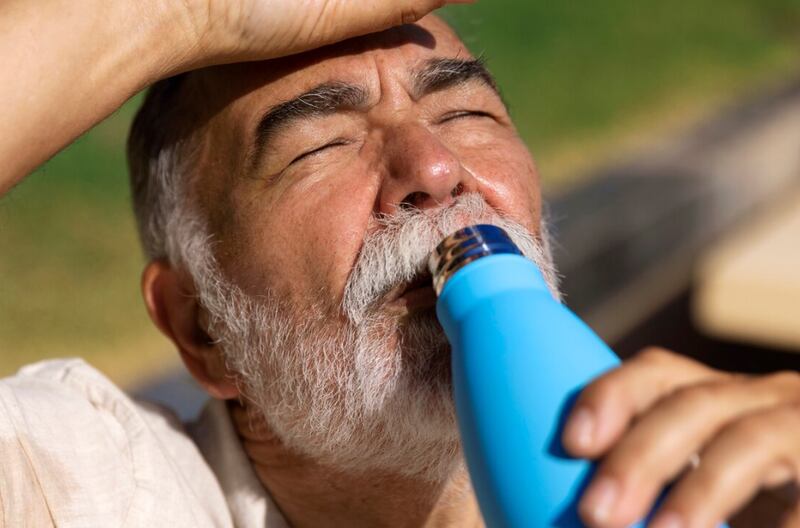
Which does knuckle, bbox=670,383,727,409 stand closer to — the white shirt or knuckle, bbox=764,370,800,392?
knuckle, bbox=764,370,800,392

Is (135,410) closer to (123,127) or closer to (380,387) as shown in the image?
(380,387)

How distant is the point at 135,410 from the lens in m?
1.88

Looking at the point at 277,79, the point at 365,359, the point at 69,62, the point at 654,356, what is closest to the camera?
the point at 654,356

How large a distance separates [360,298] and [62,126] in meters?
0.48

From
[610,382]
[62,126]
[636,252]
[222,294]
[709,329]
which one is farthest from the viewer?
[636,252]

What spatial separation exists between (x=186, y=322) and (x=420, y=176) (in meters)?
0.66

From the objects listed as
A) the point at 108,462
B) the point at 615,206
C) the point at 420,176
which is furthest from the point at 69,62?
the point at 615,206

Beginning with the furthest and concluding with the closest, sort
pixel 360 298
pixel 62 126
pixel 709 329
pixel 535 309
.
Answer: pixel 709 329 < pixel 360 298 < pixel 62 126 < pixel 535 309

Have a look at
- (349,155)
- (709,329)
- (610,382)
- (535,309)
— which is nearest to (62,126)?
(349,155)

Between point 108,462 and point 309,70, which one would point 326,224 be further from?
point 108,462

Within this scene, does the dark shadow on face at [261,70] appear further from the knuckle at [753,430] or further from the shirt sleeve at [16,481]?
the knuckle at [753,430]

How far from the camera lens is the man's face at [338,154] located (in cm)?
171

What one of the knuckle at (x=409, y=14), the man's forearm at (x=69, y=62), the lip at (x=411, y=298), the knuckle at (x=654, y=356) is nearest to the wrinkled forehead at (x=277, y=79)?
the knuckle at (x=409, y=14)

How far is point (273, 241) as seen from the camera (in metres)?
1.80
